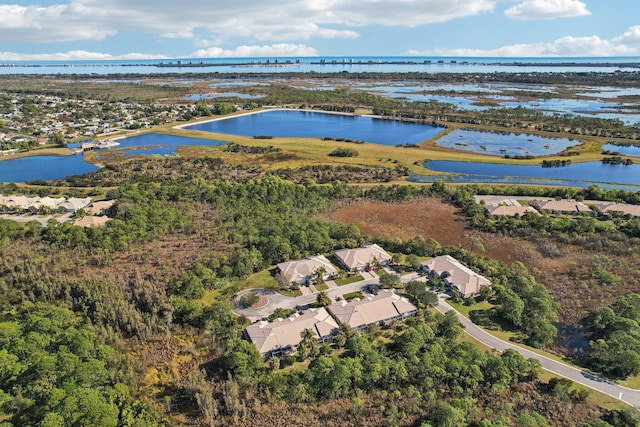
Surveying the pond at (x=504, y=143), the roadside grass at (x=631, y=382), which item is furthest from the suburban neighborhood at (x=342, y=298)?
the pond at (x=504, y=143)

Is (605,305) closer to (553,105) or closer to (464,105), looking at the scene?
(464,105)

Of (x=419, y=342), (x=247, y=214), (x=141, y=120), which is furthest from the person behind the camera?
(x=141, y=120)

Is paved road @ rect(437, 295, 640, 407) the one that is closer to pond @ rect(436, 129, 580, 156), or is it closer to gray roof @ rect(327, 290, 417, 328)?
gray roof @ rect(327, 290, 417, 328)

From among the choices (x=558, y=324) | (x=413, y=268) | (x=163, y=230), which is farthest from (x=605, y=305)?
(x=163, y=230)

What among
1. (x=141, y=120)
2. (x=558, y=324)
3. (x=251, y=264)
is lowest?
(x=558, y=324)

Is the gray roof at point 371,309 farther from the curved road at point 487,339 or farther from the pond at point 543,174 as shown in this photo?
the pond at point 543,174

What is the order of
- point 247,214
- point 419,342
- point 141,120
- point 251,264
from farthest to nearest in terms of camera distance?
point 141,120 → point 247,214 → point 251,264 → point 419,342

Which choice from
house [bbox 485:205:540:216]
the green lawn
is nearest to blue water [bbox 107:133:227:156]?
the green lawn
